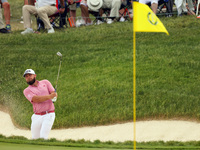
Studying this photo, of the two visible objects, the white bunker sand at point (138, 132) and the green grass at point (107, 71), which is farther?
the green grass at point (107, 71)

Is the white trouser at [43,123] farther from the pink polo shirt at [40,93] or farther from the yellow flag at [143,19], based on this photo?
the yellow flag at [143,19]

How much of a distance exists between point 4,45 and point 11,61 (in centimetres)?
147

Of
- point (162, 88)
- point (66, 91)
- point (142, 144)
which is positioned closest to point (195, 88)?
point (162, 88)

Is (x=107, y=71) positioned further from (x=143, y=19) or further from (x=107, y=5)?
(x=143, y=19)

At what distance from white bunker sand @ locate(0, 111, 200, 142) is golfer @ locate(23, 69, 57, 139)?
1.35 meters

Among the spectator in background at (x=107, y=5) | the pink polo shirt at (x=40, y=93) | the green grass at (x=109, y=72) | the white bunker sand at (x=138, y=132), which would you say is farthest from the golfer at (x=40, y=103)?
the spectator in background at (x=107, y=5)

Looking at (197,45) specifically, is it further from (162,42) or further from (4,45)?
(4,45)

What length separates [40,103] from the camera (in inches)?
320

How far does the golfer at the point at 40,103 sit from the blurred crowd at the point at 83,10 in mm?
7389

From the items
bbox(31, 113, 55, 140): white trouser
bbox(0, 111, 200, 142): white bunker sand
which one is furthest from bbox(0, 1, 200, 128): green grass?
bbox(31, 113, 55, 140): white trouser

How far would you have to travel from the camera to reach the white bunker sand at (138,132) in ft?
31.4

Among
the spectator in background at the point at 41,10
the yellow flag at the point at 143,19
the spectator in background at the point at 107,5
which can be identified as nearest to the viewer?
the yellow flag at the point at 143,19

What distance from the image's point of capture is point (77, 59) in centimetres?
1393

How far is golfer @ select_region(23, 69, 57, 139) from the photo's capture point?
8055 millimetres
